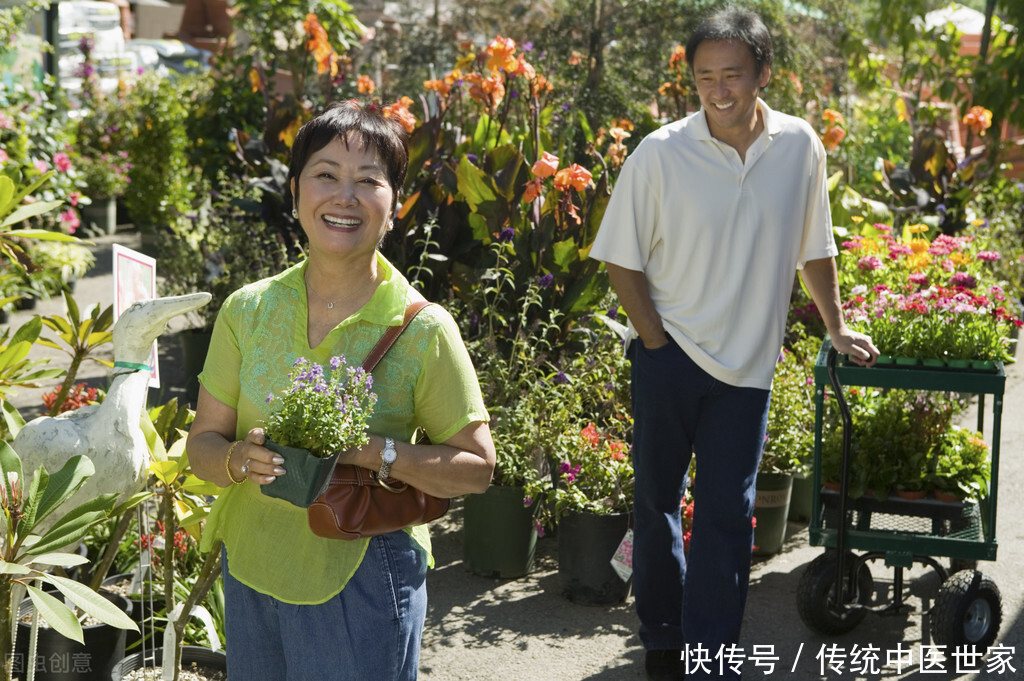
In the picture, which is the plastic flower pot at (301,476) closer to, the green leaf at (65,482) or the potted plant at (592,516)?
the green leaf at (65,482)

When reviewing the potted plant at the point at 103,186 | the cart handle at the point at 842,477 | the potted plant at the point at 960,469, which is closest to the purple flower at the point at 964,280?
the potted plant at the point at 960,469

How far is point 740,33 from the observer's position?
9.75 ft

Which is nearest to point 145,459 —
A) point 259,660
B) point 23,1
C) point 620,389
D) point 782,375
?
point 259,660

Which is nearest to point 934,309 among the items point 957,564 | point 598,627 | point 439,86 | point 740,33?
point 957,564

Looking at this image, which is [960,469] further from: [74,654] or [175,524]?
[74,654]

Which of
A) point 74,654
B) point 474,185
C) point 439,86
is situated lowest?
point 74,654

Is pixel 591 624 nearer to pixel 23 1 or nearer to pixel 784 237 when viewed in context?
pixel 784 237

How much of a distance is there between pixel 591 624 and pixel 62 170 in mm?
5529

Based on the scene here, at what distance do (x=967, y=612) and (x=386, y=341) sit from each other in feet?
7.91

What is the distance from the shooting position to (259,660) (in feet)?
6.63

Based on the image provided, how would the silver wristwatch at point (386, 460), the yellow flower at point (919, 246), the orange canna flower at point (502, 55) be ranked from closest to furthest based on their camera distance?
the silver wristwatch at point (386, 460), the yellow flower at point (919, 246), the orange canna flower at point (502, 55)

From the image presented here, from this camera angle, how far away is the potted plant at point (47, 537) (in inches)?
85.8

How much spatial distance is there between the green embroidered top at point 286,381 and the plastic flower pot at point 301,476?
0.63ft

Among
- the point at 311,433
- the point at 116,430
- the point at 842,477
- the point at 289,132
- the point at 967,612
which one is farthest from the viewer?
the point at 289,132
